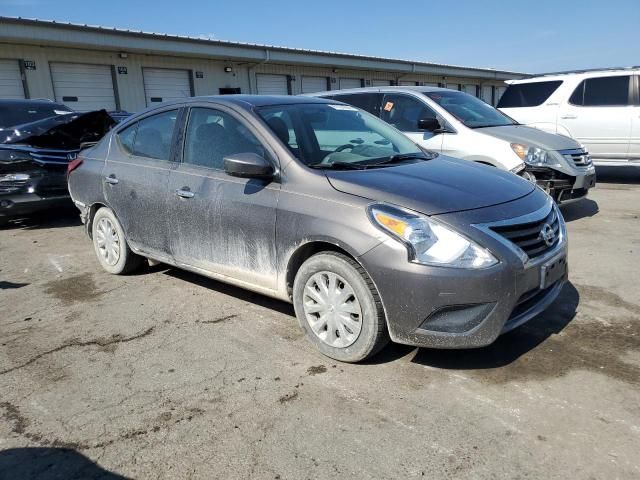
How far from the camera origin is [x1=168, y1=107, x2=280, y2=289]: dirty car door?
3520 mm

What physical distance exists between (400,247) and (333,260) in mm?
461

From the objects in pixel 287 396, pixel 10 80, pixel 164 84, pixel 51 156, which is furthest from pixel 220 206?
pixel 164 84

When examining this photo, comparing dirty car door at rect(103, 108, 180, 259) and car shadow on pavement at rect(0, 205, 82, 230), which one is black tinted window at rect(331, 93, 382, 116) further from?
car shadow on pavement at rect(0, 205, 82, 230)

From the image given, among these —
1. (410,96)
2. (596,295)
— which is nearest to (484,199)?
(596,295)

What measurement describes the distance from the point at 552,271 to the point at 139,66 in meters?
16.9

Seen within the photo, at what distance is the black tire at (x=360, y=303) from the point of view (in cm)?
297

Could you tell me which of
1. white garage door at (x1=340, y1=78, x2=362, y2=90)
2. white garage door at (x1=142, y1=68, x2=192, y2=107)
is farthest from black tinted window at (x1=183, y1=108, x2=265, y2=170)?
white garage door at (x1=340, y1=78, x2=362, y2=90)

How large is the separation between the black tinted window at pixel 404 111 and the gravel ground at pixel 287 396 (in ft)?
10.9

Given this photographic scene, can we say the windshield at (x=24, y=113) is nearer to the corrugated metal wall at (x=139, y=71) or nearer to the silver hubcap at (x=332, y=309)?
the corrugated metal wall at (x=139, y=71)

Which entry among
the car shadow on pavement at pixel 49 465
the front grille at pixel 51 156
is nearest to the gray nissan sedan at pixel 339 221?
the car shadow on pavement at pixel 49 465

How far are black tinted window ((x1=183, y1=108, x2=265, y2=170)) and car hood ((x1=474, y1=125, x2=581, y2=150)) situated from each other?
12.5ft

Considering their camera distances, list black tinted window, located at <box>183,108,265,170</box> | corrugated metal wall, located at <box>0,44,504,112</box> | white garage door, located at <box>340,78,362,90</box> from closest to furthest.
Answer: black tinted window, located at <box>183,108,265,170</box>
corrugated metal wall, located at <box>0,44,504,112</box>
white garage door, located at <box>340,78,362,90</box>

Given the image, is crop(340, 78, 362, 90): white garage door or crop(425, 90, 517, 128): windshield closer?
crop(425, 90, 517, 128): windshield

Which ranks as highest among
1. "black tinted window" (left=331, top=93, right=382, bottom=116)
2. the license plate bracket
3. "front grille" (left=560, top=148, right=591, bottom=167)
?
"black tinted window" (left=331, top=93, right=382, bottom=116)
